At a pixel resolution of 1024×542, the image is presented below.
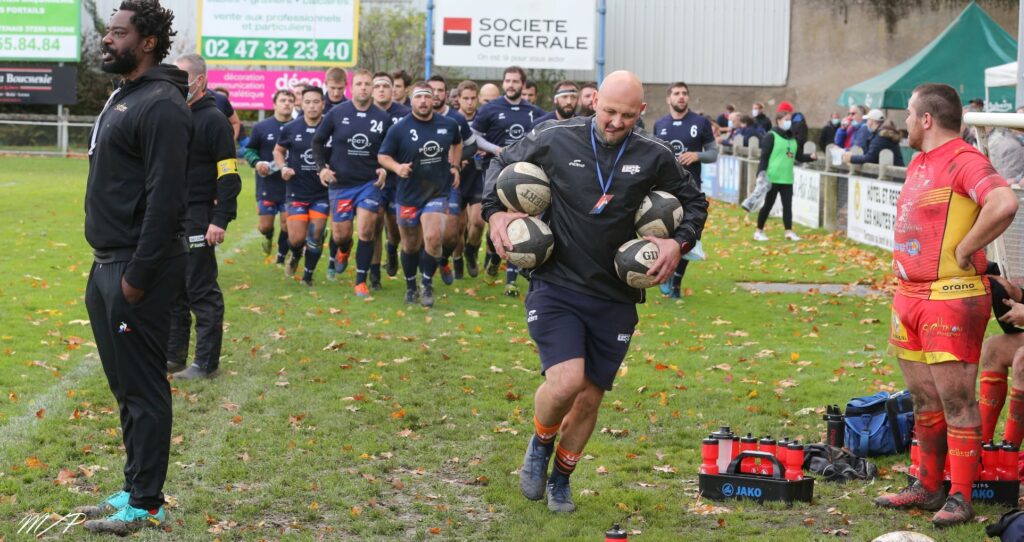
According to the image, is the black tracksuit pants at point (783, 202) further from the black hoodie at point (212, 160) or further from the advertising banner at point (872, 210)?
the black hoodie at point (212, 160)

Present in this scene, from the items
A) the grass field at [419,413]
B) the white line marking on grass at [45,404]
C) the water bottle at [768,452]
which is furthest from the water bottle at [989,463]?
the white line marking on grass at [45,404]

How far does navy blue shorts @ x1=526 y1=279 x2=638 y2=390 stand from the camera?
20.1 feet

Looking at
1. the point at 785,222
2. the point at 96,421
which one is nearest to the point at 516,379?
the point at 96,421

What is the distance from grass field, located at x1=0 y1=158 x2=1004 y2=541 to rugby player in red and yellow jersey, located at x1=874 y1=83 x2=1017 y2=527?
1.50 ft

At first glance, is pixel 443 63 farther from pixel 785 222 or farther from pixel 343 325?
pixel 343 325

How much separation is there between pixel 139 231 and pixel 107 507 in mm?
1326

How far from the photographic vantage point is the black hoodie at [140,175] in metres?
Answer: 5.42

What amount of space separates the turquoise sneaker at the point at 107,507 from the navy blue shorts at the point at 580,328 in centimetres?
200

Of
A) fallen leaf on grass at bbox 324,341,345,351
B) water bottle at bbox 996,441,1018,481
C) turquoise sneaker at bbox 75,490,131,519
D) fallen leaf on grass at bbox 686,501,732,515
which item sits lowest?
fallen leaf on grass at bbox 686,501,732,515

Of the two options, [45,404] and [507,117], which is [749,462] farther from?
[507,117]

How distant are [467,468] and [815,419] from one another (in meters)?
2.47

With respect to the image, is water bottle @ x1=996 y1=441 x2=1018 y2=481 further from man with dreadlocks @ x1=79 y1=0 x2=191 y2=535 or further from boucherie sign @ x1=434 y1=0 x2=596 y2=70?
boucherie sign @ x1=434 y1=0 x2=596 y2=70

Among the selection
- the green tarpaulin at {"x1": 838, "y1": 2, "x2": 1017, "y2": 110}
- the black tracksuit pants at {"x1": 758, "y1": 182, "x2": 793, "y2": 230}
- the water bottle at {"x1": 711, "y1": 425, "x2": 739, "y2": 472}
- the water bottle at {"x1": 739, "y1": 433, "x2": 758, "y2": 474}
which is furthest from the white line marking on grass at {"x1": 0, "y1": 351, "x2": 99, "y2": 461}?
the green tarpaulin at {"x1": 838, "y1": 2, "x2": 1017, "y2": 110}

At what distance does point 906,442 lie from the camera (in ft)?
24.5
